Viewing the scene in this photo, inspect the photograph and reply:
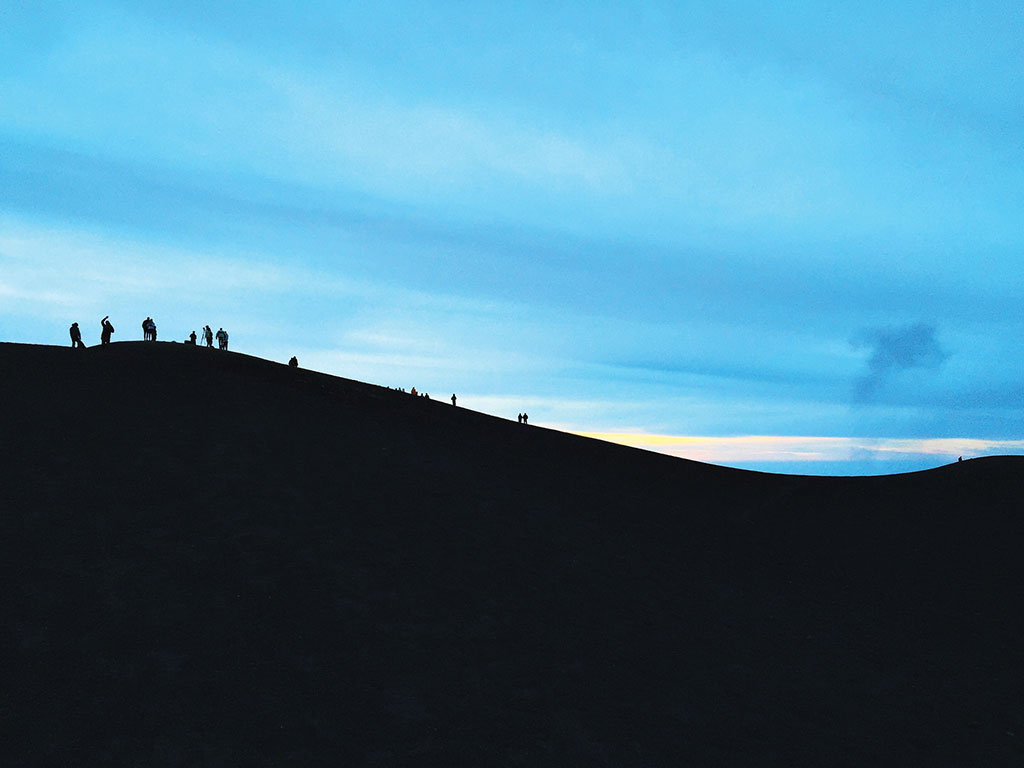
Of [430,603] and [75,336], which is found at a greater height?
[75,336]

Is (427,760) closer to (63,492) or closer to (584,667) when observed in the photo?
(584,667)

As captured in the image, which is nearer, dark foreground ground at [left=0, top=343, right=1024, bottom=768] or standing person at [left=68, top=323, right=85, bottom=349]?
dark foreground ground at [left=0, top=343, right=1024, bottom=768]

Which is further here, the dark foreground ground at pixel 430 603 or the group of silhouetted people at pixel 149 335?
the group of silhouetted people at pixel 149 335

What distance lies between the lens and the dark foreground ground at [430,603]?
35.6 feet

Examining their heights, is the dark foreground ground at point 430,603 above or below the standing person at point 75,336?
below

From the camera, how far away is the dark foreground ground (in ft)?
35.6

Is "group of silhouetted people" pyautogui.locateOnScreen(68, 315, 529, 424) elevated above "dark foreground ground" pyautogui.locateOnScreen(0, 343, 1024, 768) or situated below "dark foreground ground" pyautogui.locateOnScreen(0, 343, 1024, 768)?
above

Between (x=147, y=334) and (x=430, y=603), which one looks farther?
(x=147, y=334)

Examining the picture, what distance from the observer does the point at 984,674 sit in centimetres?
1553

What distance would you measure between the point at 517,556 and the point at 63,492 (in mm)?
12058

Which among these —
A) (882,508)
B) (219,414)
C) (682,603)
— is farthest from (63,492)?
(882,508)

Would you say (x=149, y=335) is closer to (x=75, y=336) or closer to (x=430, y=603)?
(x=75, y=336)

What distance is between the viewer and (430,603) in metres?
14.8

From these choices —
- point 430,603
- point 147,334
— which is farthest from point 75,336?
point 430,603
